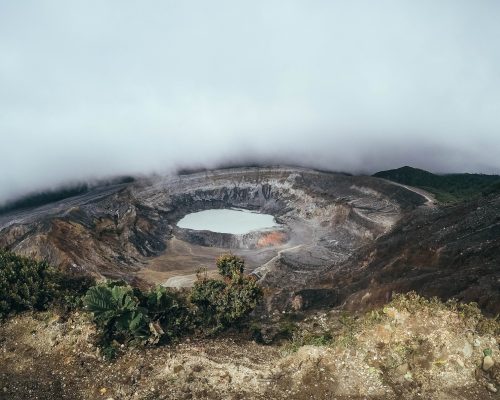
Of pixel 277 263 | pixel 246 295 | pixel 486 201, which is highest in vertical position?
pixel 486 201

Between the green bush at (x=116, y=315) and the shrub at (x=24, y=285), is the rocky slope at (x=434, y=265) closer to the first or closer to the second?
the green bush at (x=116, y=315)

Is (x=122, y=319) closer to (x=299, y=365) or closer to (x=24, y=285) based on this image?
(x=24, y=285)

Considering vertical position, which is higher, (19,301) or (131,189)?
(131,189)

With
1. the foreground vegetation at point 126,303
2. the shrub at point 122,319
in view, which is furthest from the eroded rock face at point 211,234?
the shrub at point 122,319

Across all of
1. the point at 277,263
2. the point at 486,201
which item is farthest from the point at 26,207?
the point at 486,201

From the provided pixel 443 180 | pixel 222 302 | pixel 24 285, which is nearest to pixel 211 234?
pixel 222 302

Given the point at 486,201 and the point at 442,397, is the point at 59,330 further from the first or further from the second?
the point at 486,201

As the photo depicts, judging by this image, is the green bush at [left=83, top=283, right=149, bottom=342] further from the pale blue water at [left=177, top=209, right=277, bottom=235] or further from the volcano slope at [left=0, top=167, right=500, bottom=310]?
the pale blue water at [left=177, top=209, right=277, bottom=235]
